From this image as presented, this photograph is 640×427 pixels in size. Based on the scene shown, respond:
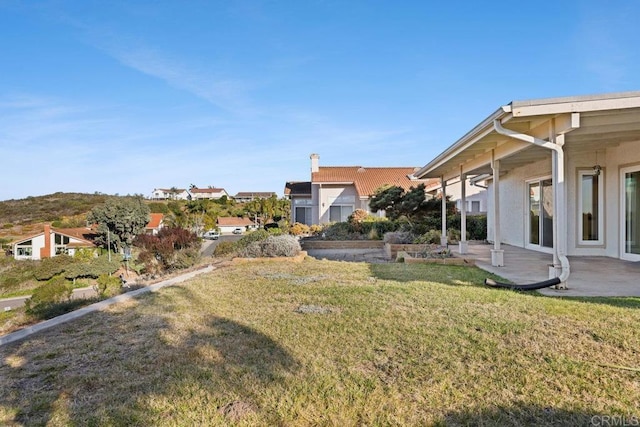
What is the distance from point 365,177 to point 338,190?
253cm

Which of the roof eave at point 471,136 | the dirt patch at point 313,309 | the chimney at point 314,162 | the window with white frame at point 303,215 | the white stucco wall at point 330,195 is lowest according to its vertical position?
the dirt patch at point 313,309

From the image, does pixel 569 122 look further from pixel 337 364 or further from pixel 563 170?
pixel 337 364

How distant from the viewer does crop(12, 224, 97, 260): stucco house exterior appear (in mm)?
41719

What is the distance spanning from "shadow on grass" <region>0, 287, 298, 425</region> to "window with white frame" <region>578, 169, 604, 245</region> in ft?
31.1

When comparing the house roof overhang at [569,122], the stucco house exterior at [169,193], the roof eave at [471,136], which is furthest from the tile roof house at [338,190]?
the stucco house exterior at [169,193]

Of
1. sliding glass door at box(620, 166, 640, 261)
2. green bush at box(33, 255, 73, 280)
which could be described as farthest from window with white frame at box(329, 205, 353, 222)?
green bush at box(33, 255, 73, 280)

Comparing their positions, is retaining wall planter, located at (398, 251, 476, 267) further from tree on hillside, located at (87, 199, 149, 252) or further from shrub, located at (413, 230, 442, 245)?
tree on hillside, located at (87, 199, 149, 252)

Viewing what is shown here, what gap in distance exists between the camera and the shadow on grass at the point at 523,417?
97.8 inches

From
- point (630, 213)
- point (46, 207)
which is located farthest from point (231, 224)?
point (630, 213)

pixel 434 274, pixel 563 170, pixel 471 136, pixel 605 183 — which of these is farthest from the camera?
pixel 605 183

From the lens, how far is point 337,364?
11.5 ft

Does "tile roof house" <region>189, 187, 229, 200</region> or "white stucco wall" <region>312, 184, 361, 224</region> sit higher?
"tile roof house" <region>189, 187, 229, 200</region>

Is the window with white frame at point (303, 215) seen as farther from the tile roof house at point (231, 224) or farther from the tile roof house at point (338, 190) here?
the tile roof house at point (231, 224)

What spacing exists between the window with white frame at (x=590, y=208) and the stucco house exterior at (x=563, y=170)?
0.07 feet
